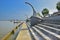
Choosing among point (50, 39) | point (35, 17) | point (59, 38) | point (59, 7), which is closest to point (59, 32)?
point (50, 39)

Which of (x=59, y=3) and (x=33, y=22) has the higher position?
(x=59, y=3)

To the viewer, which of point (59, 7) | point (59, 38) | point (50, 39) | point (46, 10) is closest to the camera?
point (59, 38)

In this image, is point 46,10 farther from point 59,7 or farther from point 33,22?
point 33,22

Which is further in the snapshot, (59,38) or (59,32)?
(59,32)

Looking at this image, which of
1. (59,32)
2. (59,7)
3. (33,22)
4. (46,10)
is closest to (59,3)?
(59,7)

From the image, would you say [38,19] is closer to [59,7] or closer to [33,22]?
[33,22]

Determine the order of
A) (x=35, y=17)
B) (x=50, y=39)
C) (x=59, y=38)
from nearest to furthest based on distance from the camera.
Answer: (x=59, y=38), (x=50, y=39), (x=35, y=17)

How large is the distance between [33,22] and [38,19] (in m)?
0.85

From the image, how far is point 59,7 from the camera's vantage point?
153 ft

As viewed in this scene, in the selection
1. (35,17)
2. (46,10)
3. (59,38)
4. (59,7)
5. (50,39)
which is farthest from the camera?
(46,10)

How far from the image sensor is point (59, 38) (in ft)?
21.4

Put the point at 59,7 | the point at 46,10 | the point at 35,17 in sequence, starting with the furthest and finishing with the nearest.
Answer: the point at 46,10
the point at 59,7
the point at 35,17

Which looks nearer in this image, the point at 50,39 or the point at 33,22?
the point at 50,39

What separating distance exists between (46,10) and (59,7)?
25.0m
